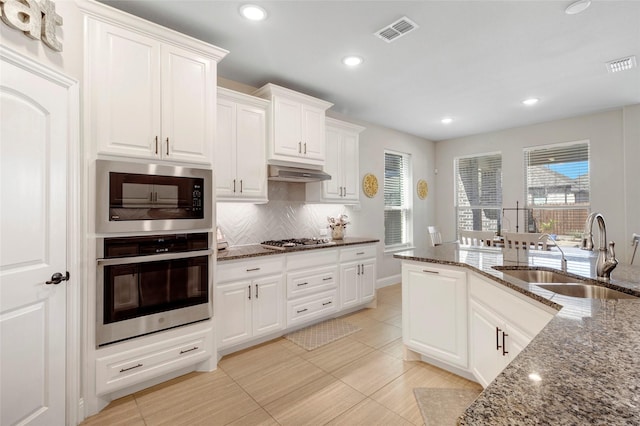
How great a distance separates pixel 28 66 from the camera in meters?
1.67

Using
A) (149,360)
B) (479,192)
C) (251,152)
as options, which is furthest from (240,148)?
(479,192)

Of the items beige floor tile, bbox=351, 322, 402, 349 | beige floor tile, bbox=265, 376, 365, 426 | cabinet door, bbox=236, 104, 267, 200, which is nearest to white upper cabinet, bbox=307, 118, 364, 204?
cabinet door, bbox=236, 104, 267, 200

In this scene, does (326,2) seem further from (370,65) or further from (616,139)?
(616,139)

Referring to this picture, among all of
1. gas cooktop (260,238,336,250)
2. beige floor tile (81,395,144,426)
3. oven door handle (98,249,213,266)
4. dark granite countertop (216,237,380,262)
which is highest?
oven door handle (98,249,213,266)

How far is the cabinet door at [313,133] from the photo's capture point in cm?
360

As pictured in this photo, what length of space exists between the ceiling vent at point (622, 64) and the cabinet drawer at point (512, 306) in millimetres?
2800

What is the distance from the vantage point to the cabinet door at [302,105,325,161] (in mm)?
3602

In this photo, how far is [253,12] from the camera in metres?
2.28

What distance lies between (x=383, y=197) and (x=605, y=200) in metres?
3.22

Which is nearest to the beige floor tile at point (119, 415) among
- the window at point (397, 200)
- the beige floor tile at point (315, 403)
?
the beige floor tile at point (315, 403)

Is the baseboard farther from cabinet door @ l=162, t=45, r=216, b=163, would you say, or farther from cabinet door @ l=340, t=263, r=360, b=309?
cabinet door @ l=162, t=45, r=216, b=163

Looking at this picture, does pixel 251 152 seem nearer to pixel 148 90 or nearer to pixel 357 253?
pixel 148 90

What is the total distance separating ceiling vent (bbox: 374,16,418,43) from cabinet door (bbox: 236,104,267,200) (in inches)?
56.8

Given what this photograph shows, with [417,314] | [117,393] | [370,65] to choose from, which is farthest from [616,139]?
[117,393]
